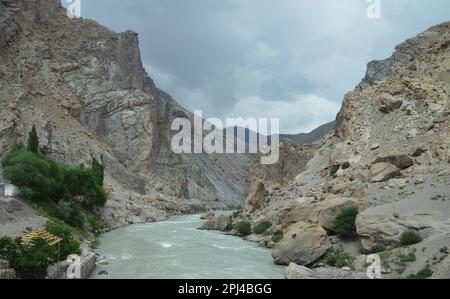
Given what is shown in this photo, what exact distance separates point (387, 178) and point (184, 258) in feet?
54.2

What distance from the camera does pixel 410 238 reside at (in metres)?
23.0

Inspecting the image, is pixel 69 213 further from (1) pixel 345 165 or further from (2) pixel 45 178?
(1) pixel 345 165

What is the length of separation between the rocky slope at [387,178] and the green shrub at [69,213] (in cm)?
1677

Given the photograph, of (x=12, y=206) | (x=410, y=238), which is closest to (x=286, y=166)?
(x=12, y=206)

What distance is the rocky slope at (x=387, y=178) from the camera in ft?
81.3

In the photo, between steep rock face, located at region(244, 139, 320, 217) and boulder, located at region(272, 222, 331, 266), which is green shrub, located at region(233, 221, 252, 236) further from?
steep rock face, located at region(244, 139, 320, 217)

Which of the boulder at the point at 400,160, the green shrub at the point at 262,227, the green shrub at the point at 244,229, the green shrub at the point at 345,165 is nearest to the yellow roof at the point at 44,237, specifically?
the green shrub at the point at 262,227

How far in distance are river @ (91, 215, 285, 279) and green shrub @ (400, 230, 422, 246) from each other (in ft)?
20.9

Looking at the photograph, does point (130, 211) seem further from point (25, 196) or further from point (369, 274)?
point (369, 274)

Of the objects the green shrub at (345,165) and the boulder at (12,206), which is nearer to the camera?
the boulder at (12,206)

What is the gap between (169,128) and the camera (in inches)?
5487

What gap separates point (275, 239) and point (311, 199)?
14.9 ft

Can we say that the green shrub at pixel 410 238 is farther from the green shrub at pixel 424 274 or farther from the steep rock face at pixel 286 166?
the steep rock face at pixel 286 166
